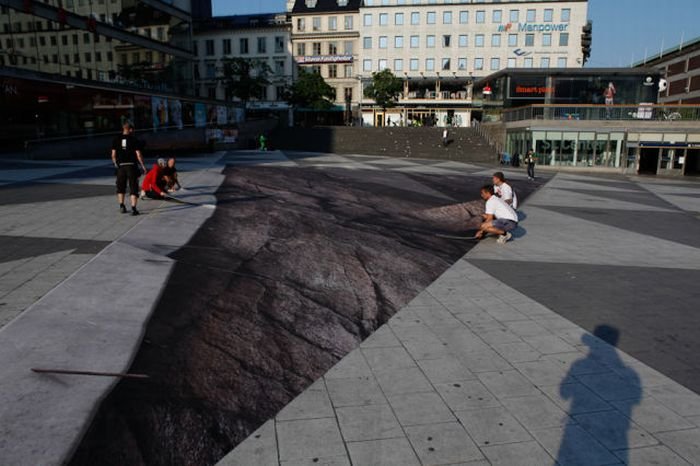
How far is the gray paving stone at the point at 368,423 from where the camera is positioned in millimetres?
4383

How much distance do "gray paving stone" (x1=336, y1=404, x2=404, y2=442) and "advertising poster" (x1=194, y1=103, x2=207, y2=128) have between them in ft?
116

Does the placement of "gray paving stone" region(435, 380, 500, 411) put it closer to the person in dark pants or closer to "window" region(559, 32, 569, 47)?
the person in dark pants

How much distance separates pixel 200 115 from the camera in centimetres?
3775

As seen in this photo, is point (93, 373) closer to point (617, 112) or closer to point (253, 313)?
point (253, 313)

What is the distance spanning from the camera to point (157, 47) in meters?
45.7

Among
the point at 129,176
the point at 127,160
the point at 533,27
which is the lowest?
the point at 129,176

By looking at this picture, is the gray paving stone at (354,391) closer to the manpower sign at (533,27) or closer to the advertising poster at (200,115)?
the advertising poster at (200,115)

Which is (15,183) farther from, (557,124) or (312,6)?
(312,6)

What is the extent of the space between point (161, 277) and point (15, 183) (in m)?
10.9

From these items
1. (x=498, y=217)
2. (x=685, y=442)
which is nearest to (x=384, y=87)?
(x=498, y=217)

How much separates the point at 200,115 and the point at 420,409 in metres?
36.7

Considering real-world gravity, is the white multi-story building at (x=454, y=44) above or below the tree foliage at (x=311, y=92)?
above

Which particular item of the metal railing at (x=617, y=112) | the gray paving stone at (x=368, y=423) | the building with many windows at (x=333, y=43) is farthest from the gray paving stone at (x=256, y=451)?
the building with many windows at (x=333, y=43)

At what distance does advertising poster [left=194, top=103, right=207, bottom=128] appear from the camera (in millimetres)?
36906
